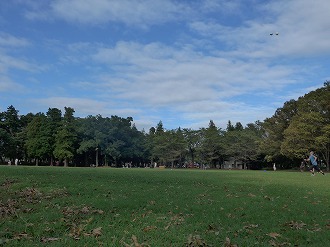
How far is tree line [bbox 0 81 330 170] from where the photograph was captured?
255 feet

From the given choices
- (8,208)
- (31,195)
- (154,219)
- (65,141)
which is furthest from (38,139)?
(154,219)

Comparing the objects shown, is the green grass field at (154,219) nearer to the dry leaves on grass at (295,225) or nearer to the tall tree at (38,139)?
the dry leaves on grass at (295,225)

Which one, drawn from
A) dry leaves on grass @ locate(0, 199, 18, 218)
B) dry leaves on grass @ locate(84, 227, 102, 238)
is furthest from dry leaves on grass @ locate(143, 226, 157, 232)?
dry leaves on grass @ locate(0, 199, 18, 218)

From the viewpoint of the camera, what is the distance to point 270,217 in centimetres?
849

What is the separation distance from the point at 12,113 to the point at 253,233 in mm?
96560

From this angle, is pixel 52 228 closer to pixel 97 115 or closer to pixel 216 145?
pixel 216 145

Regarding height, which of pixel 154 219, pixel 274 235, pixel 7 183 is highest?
pixel 7 183

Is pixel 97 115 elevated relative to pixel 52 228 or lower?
elevated

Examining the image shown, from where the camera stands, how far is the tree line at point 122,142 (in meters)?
77.9

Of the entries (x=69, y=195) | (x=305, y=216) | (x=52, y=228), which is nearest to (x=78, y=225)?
(x=52, y=228)

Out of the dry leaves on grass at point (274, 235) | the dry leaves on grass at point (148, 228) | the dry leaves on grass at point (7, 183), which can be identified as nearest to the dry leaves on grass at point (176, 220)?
the dry leaves on grass at point (148, 228)

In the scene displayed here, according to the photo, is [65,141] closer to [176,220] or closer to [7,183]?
[7,183]

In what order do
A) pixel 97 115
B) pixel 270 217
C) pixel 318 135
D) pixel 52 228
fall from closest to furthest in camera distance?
pixel 52 228 < pixel 270 217 < pixel 318 135 < pixel 97 115

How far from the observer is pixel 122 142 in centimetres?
9388
